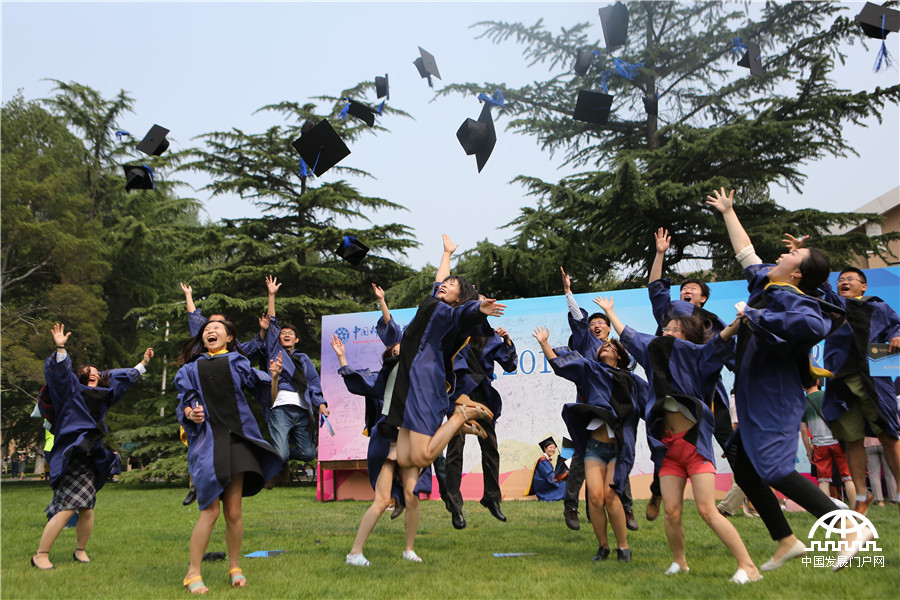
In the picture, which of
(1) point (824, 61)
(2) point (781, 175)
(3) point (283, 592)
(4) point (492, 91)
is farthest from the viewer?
(4) point (492, 91)

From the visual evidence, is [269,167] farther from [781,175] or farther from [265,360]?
[265,360]

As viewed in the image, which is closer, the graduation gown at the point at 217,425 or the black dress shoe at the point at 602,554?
the graduation gown at the point at 217,425

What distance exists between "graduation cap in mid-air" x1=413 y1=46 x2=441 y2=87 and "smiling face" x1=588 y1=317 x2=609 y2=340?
134 inches

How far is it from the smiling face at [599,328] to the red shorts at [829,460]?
275cm

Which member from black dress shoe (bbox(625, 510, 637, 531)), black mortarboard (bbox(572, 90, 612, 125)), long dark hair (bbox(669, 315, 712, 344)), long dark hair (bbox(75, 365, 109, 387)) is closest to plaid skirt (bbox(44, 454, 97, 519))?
long dark hair (bbox(75, 365, 109, 387))

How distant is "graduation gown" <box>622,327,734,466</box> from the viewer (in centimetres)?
422

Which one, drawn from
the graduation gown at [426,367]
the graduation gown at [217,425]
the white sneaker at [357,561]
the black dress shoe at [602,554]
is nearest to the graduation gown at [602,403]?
the black dress shoe at [602,554]

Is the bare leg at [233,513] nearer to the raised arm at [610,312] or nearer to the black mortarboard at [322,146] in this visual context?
the raised arm at [610,312]

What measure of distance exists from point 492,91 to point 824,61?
6.81m

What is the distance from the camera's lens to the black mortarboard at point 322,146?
7.23 metres

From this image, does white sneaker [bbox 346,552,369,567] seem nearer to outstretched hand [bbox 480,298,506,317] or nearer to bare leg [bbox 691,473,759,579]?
outstretched hand [bbox 480,298,506,317]

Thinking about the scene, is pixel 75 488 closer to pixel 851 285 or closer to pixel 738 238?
pixel 738 238

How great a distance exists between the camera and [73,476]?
18.6 feet

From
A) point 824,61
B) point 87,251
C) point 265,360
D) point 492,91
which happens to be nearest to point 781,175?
point 824,61
